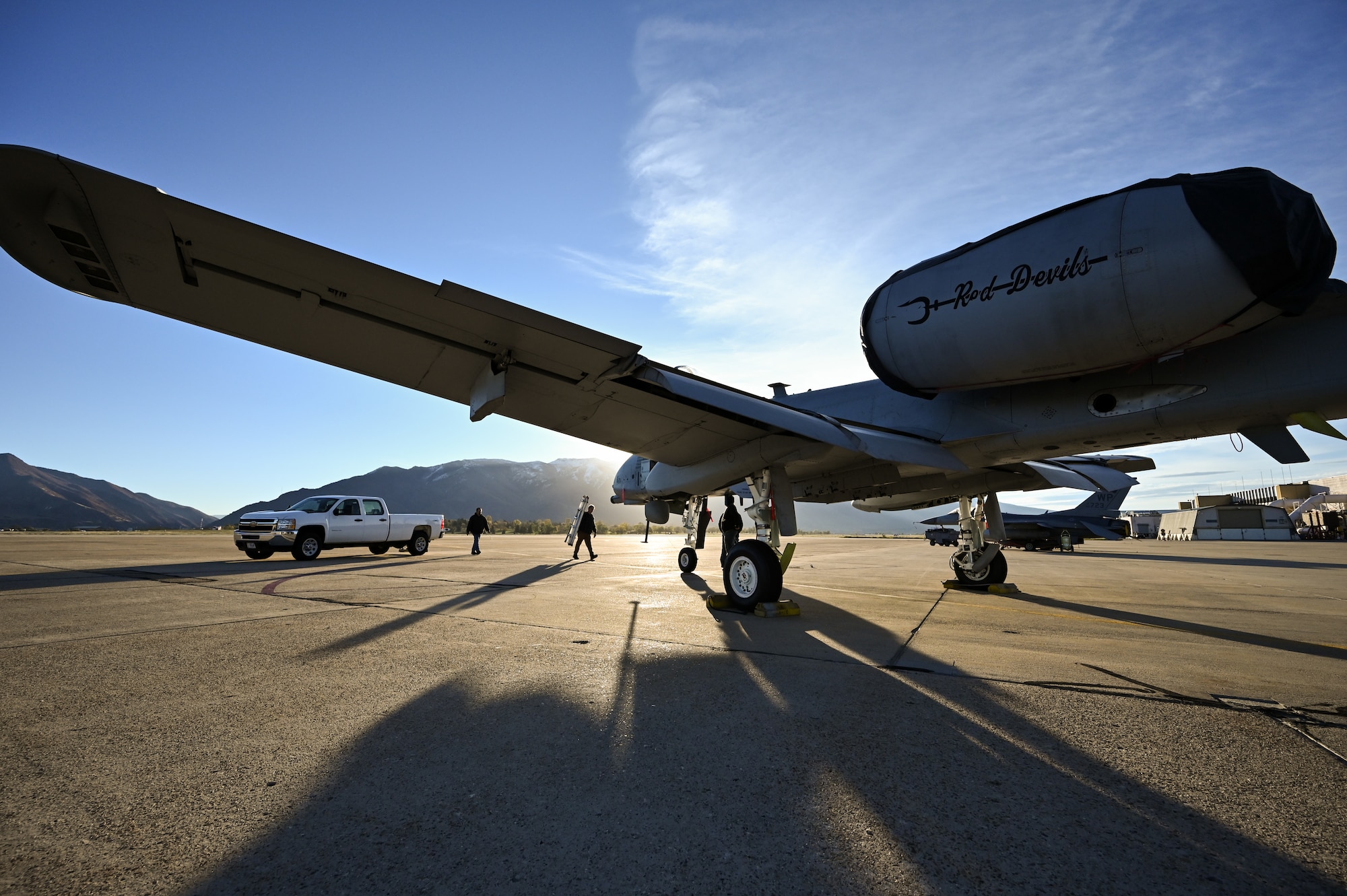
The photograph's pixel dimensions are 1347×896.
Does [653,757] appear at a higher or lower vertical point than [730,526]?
lower

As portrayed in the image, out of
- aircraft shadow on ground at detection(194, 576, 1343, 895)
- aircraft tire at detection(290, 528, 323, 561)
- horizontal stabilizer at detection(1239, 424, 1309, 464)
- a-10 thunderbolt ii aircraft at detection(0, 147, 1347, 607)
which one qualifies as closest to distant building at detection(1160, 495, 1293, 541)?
horizontal stabilizer at detection(1239, 424, 1309, 464)

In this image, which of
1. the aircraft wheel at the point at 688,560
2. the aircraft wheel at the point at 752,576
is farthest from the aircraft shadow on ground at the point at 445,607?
the aircraft wheel at the point at 752,576

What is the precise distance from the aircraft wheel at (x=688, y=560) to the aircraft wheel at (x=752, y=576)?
4.67 m

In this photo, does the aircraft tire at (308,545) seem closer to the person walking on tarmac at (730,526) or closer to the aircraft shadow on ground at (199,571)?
the aircraft shadow on ground at (199,571)

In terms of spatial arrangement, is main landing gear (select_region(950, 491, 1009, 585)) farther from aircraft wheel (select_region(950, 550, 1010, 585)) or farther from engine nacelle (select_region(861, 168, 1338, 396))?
engine nacelle (select_region(861, 168, 1338, 396))

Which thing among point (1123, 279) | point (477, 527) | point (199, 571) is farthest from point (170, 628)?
point (477, 527)

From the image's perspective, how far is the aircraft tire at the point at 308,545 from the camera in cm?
1452

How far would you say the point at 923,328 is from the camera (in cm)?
553

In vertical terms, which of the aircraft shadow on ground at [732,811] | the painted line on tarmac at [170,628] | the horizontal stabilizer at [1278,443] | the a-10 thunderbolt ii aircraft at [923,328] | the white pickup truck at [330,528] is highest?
the a-10 thunderbolt ii aircraft at [923,328]

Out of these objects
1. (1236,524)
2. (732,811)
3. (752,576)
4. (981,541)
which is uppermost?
(1236,524)

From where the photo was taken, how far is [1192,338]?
4418 millimetres

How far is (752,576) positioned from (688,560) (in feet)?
17.6

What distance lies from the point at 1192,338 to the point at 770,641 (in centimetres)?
416

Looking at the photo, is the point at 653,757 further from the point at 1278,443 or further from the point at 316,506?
the point at 316,506
